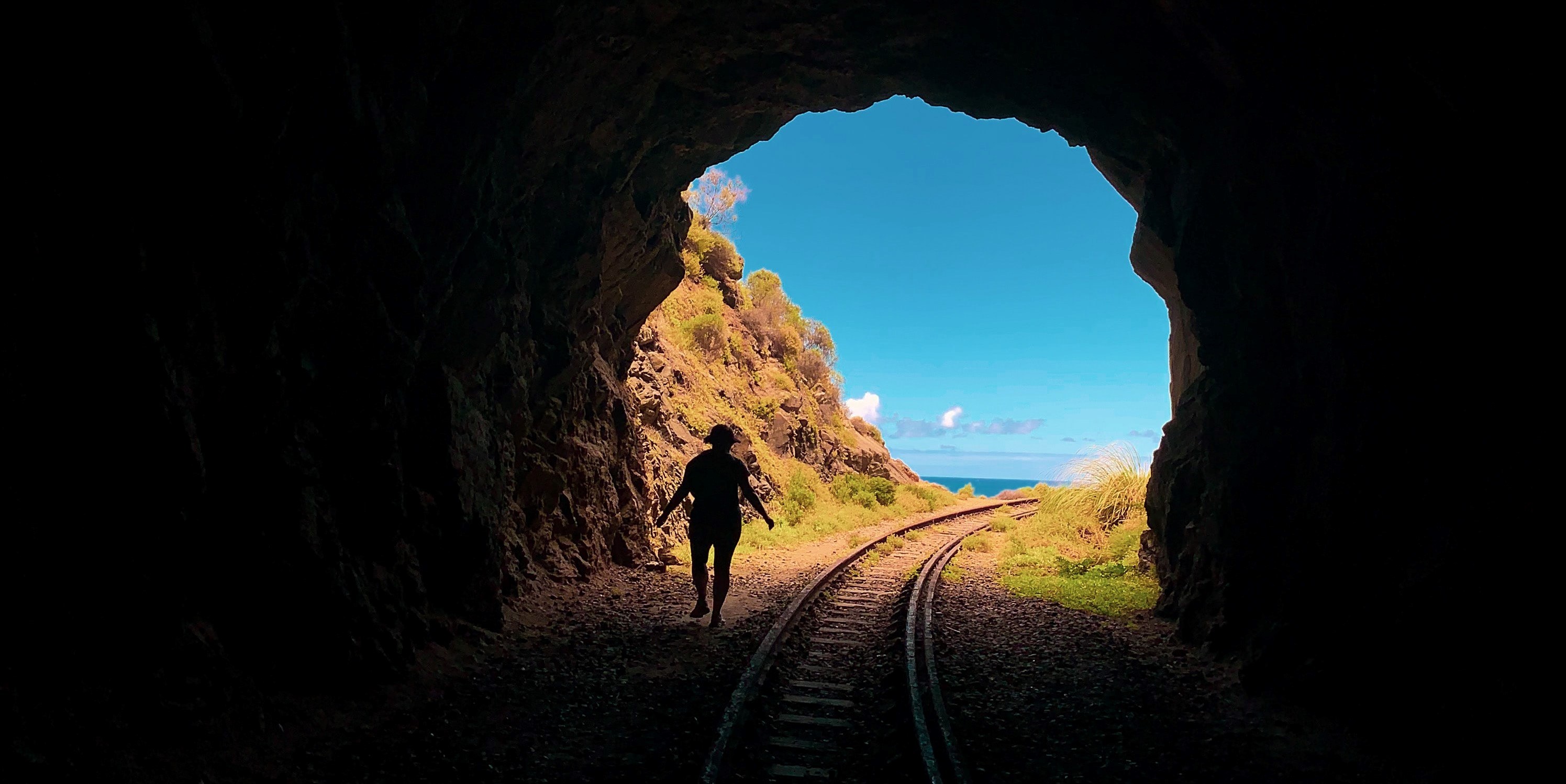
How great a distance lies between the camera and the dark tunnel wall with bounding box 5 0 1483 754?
13.8ft

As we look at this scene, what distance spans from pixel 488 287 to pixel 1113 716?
7.59m

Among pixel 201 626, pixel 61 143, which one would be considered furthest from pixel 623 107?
pixel 201 626

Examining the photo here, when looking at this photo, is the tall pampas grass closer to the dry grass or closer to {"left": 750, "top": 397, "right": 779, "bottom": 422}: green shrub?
the dry grass

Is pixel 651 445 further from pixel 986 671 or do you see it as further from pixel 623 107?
pixel 986 671

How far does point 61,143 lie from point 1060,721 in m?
7.20

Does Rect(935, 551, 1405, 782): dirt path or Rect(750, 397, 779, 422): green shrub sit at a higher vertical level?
Rect(750, 397, 779, 422): green shrub

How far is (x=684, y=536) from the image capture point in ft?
49.9

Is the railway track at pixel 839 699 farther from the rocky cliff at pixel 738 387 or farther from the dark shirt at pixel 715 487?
the rocky cliff at pixel 738 387

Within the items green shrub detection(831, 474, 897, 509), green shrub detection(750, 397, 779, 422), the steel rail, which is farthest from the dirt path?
green shrub detection(750, 397, 779, 422)

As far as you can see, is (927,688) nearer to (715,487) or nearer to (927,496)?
(715,487)

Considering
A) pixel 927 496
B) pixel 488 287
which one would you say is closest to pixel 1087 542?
pixel 927 496

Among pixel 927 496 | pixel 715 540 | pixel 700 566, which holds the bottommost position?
pixel 700 566

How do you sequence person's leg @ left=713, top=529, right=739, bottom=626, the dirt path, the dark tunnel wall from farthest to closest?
person's leg @ left=713, top=529, right=739, bottom=626 < the dirt path < the dark tunnel wall

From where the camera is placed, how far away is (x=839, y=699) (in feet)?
19.6
